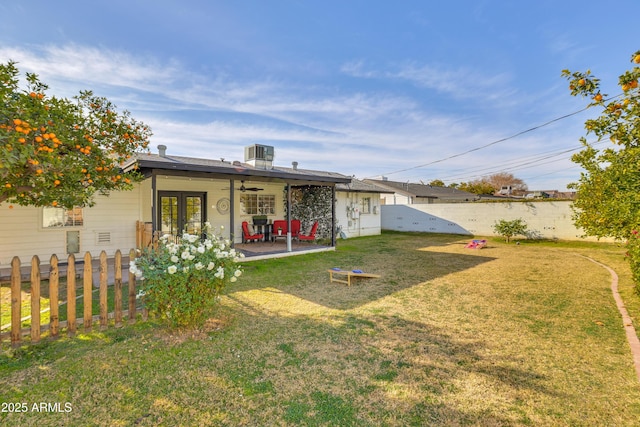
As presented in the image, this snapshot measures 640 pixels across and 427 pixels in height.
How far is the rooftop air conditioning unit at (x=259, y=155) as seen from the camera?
11.1 meters

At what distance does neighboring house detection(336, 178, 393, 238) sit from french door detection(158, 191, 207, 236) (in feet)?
20.9

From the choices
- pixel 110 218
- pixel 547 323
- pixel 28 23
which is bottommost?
pixel 547 323

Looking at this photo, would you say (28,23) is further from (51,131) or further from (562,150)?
(562,150)

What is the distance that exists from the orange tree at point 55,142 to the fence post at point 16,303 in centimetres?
79

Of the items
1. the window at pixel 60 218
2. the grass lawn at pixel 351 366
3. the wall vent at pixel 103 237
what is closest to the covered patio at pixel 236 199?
the wall vent at pixel 103 237

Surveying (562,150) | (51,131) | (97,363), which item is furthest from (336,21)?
(562,150)

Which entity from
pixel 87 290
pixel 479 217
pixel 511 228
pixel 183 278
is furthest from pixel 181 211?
pixel 479 217

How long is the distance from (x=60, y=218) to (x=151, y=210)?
2.30m

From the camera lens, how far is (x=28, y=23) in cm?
552

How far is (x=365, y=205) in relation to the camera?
53.9ft

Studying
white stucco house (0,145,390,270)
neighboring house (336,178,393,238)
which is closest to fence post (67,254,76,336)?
white stucco house (0,145,390,270)

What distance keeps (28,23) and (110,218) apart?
16.2 ft

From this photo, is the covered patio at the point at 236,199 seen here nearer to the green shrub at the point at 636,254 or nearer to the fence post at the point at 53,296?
the fence post at the point at 53,296

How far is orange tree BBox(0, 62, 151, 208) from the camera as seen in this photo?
102 inches
